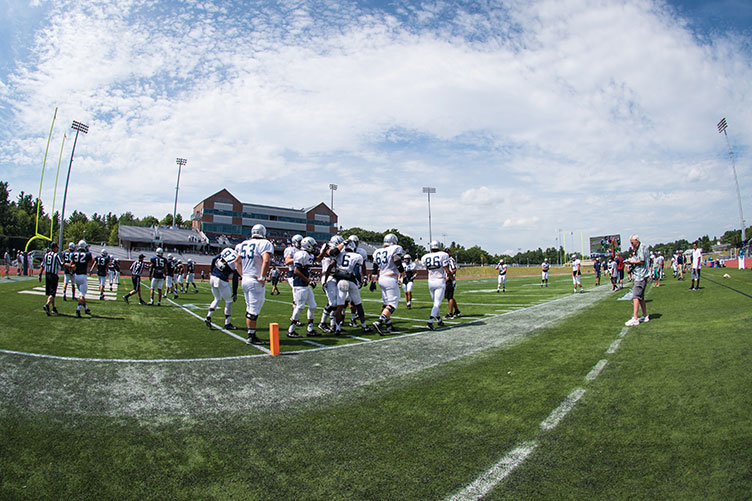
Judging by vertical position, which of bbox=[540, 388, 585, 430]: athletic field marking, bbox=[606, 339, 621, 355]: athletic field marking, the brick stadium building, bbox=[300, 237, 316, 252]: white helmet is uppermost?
the brick stadium building

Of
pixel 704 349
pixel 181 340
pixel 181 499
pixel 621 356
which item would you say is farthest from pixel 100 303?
pixel 704 349

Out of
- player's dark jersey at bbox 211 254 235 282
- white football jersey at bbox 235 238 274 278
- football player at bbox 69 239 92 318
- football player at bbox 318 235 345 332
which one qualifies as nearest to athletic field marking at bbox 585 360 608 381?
football player at bbox 318 235 345 332

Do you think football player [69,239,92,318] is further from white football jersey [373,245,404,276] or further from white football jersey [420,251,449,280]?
white football jersey [420,251,449,280]

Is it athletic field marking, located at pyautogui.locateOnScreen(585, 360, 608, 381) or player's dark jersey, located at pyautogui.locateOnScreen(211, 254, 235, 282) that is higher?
player's dark jersey, located at pyautogui.locateOnScreen(211, 254, 235, 282)

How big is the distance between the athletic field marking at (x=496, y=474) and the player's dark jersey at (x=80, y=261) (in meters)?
13.3

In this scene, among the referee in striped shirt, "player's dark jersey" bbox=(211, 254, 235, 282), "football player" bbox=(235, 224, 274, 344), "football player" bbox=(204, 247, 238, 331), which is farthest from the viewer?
the referee in striped shirt

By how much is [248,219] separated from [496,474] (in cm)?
8983

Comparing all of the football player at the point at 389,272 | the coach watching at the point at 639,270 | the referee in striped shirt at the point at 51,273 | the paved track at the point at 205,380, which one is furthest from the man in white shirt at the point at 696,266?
the referee in striped shirt at the point at 51,273

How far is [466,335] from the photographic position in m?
8.25

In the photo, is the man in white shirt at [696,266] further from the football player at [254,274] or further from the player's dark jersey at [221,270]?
the player's dark jersey at [221,270]

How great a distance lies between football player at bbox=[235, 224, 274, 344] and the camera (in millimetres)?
7633

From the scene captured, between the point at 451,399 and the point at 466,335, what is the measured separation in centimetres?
396

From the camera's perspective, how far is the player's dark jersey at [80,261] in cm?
1189

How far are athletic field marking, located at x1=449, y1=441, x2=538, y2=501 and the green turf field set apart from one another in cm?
1
